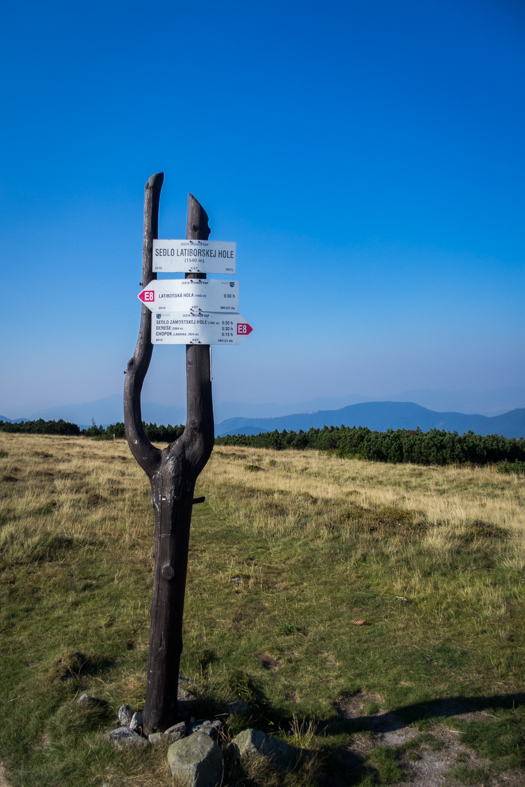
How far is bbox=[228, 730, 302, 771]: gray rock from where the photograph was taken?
11.5 feet

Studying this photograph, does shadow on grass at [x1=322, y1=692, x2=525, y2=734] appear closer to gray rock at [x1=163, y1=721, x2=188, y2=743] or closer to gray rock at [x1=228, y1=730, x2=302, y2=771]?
gray rock at [x1=228, y1=730, x2=302, y2=771]

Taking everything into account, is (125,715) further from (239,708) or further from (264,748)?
(264,748)

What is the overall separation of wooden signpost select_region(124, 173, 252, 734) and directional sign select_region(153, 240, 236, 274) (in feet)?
0.04

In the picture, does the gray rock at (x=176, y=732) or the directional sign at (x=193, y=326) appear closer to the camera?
the gray rock at (x=176, y=732)

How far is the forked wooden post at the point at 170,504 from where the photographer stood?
3.94 meters

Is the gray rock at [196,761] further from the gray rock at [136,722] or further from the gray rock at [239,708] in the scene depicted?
the gray rock at [239,708]

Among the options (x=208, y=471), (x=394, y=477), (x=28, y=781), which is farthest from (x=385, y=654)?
(x=394, y=477)

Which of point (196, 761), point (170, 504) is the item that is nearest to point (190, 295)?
point (170, 504)

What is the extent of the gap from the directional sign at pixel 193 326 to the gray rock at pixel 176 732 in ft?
9.66

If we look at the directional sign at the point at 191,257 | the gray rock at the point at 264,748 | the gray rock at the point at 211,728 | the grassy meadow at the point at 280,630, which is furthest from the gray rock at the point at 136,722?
the directional sign at the point at 191,257

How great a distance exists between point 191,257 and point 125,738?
3715 millimetres

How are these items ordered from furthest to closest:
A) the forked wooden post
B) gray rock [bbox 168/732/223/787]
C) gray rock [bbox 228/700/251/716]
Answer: gray rock [bbox 228/700/251/716] → the forked wooden post → gray rock [bbox 168/732/223/787]

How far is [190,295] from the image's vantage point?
13.4 feet

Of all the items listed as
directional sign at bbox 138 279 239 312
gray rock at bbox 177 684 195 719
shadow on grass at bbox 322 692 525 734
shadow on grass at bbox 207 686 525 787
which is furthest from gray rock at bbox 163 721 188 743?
directional sign at bbox 138 279 239 312
